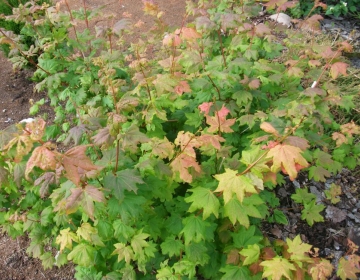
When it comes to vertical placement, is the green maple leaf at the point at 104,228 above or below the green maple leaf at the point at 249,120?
below

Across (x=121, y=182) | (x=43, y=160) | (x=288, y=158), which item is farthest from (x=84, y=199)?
(x=288, y=158)

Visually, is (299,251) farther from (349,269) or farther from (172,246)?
(172,246)

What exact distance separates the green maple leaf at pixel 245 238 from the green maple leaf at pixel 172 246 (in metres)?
0.39

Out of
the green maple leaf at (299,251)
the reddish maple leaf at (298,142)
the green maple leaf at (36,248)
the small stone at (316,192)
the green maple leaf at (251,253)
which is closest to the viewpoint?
the reddish maple leaf at (298,142)

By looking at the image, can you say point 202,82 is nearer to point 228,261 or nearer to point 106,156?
point 106,156

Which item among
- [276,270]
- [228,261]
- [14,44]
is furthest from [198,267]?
[14,44]

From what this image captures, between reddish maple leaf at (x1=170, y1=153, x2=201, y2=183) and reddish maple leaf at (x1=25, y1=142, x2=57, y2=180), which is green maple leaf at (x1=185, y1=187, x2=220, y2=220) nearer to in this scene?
reddish maple leaf at (x1=170, y1=153, x2=201, y2=183)

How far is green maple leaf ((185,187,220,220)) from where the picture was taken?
1911mm

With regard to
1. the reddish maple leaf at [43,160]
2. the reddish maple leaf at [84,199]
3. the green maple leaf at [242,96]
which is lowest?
the green maple leaf at [242,96]

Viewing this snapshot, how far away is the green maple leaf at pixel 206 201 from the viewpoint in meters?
1.91

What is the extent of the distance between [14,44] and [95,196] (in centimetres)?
166

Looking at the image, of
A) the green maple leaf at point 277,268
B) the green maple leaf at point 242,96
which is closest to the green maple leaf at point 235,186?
the green maple leaf at point 277,268

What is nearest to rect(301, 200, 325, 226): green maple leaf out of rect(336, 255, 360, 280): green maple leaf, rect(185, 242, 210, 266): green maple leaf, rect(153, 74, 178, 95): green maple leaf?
rect(336, 255, 360, 280): green maple leaf

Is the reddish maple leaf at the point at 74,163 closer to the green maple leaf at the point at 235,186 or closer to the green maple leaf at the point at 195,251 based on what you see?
the green maple leaf at the point at 235,186
